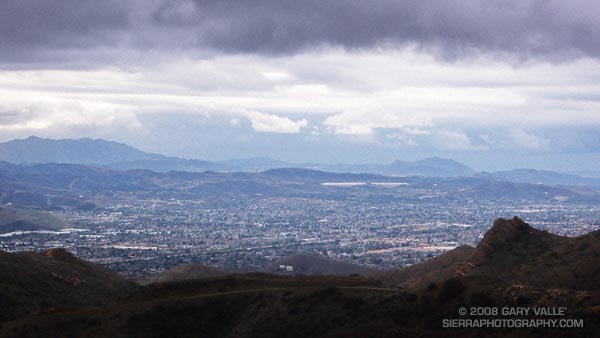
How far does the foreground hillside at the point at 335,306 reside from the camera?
4753 cm

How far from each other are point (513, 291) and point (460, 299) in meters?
3.25

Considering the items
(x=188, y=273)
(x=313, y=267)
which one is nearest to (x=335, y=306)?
(x=188, y=273)

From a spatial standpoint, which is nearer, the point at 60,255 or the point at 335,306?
the point at 335,306

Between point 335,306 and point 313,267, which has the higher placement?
point 335,306

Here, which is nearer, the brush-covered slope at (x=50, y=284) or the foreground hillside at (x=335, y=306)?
the foreground hillside at (x=335, y=306)

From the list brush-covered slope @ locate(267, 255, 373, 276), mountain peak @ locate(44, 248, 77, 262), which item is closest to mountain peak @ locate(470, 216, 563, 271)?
mountain peak @ locate(44, 248, 77, 262)

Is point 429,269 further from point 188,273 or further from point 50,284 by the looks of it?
point 50,284

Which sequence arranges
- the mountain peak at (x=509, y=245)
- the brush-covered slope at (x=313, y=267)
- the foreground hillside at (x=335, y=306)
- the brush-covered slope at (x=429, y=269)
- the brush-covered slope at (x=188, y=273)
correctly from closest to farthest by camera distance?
the foreground hillside at (x=335, y=306)
the mountain peak at (x=509, y=245)
the brush-covered slope at (x=429, y=269)
the brush-covered slope at (x=188, y=273)
the brush-covered slope at (x=313, y=267)

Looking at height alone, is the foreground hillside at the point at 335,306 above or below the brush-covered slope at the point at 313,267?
above

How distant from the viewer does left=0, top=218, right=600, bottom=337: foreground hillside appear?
4753 cm

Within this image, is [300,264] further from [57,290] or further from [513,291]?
[513,291]

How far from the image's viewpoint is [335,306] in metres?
56.5

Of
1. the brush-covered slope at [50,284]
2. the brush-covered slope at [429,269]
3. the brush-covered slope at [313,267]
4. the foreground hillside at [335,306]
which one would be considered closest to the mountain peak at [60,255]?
the brush-covered slope at [50,284]

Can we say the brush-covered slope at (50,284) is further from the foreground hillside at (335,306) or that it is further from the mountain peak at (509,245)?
the mountain peak at (509,245)
